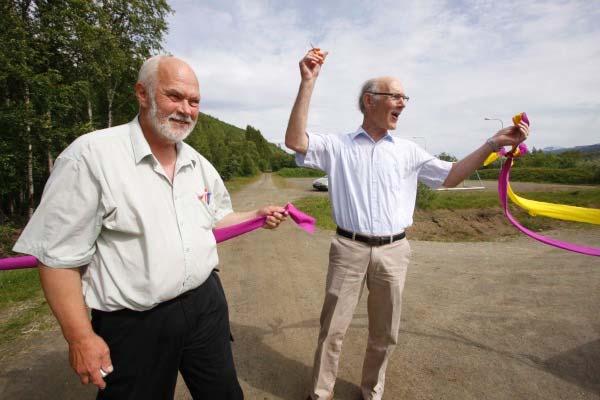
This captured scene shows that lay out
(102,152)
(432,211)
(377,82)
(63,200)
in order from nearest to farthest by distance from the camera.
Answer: (63,200) → (102,152) → (377,82) → (432,211)

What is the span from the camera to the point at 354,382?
3104 millimetres

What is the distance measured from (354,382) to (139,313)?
2.29 m

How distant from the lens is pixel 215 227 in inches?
89.2

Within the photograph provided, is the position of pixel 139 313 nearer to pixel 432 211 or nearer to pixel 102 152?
pixel 102 152

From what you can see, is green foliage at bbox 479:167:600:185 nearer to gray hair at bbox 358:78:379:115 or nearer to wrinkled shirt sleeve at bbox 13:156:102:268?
gray hair at bbox 358:78:379:115

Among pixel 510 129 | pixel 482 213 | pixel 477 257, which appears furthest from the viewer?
pixel 482 213

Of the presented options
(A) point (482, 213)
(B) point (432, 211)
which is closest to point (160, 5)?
(B) point (432, 211)

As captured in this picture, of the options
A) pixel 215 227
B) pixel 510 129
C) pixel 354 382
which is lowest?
pixel 354 382

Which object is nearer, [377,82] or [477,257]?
[377,82]

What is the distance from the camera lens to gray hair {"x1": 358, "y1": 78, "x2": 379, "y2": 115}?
2.63 metres

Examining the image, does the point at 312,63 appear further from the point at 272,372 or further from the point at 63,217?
the point at 272,372

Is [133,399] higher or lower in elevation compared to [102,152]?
lower

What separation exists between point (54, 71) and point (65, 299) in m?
13.0

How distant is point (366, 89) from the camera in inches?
107
